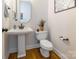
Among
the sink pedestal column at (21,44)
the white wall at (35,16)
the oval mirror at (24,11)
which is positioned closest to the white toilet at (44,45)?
the white wall at (35,16)

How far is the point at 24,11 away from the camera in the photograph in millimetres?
3359

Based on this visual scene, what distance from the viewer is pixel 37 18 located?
141 inches

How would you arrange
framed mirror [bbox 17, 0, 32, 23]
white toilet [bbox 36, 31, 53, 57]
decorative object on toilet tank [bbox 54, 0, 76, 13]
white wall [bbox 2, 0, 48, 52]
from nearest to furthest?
decorative object on toilet tank [bbox 54, 0, 76, 13] < white toilet [bbox 36, 31, 53, 57] < framed mirror [bbox 17, 0, 32, 23] < white wall [bbox 2, 0, 48, 52]

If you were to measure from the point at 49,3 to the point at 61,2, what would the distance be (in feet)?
3.33

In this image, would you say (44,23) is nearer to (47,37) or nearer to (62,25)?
(47,37)

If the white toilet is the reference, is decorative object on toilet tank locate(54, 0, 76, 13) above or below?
above

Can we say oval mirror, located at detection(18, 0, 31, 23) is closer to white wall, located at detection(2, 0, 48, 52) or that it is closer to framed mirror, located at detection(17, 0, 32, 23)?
framed mirror, located at detection(17, 0, 32, 23)

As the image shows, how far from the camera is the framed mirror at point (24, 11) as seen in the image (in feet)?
10.8

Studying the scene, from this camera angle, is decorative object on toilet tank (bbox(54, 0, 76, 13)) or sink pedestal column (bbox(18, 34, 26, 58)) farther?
sink pedestal column (bbox(18, 34, 26, 58))

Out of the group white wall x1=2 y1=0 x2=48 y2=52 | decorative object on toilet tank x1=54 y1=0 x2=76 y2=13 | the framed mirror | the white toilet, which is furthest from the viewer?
white wall x1=2 y1=0 x2=48 y2=52

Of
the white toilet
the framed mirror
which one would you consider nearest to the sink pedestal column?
the white toilet

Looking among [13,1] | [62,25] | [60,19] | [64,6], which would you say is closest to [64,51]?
[62,25]

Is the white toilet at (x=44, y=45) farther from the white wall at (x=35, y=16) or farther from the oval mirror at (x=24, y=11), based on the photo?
the oval mirror at (x=24, y=11)

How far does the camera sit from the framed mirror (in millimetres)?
3295
